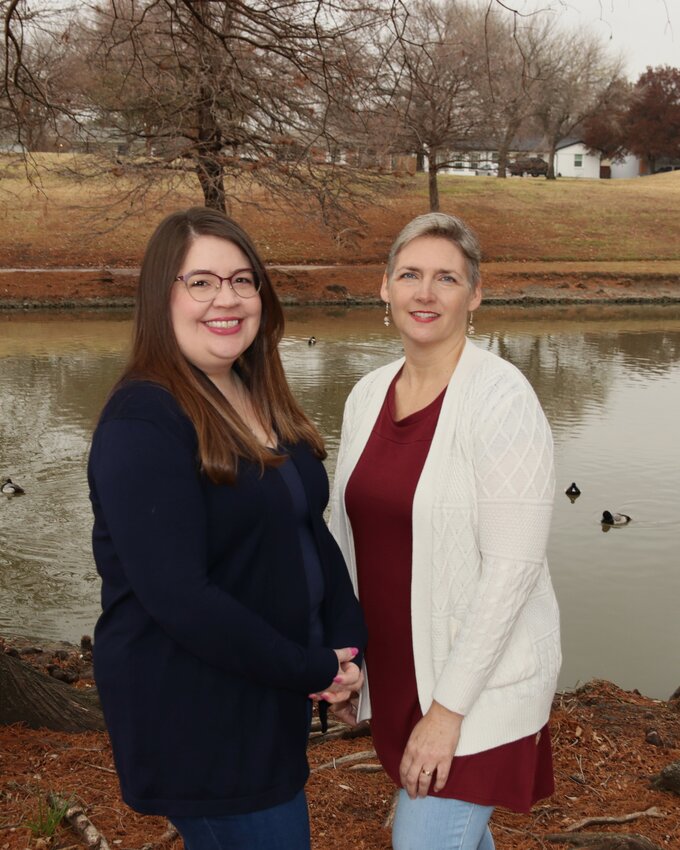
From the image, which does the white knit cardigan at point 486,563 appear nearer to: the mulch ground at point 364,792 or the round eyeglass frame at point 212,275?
the round eyeglass frame at point 212,275

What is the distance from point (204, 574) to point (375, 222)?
34847mm

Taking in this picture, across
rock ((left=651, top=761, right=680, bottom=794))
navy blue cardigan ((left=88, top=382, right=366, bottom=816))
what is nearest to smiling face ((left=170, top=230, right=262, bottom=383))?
navy blue cardigan ((left=88, top=382, right=366, bottom=816))

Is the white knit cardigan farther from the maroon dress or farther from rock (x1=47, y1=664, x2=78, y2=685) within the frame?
rock (x1=47, y1=664, x2=78, y2=685)

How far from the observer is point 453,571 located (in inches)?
86.7

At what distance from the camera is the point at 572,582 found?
23.1 feet

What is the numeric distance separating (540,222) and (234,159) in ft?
77.8

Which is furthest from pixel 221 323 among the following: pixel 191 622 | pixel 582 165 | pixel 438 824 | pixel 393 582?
pixel 582 165

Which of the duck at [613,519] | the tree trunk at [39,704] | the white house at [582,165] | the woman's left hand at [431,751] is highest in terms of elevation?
the white house at [582,165]

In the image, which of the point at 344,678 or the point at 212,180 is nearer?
the point at 344,678

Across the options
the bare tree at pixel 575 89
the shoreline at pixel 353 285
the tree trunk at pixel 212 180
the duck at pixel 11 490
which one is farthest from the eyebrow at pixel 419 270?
the bare tree at pixel 575 89

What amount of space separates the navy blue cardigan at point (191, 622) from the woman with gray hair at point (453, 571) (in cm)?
34

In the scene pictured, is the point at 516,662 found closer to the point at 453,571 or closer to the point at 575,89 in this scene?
the point at 453,571

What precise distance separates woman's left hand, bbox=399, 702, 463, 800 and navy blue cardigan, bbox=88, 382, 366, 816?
296 mm

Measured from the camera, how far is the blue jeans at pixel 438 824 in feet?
6.98
